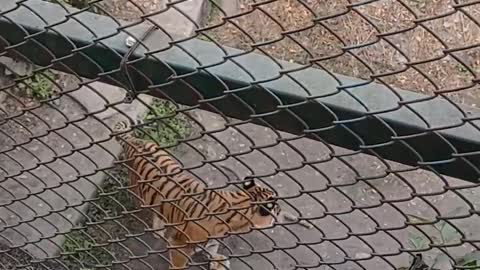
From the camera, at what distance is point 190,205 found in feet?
10.7

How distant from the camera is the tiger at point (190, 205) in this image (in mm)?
3080

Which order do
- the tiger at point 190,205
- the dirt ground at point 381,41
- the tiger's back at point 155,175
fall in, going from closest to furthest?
the tiger at point 190,205 < the tiger's back at point 155,175 < the dirt ground at point 381,41

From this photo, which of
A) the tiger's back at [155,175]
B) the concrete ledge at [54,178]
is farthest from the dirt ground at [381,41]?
the tiger's back at [155,175]

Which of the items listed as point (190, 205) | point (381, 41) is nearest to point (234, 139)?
point (190, 205)

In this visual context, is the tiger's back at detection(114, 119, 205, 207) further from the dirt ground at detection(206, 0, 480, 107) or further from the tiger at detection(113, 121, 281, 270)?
the dirt ground at detection(206, 0, 480, 107)

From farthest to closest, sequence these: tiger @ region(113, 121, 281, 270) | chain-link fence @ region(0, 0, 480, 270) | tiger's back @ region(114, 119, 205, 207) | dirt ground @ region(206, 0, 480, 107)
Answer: dirt ground @ region(206, 0, 480, 107)
tiger's back @ region(114, 119, 205, 207)
tiger @ region(113, 121, 281, 270)
chain-link fence @ region(0, 0, 480, 270)

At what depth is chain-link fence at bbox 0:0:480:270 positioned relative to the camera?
1966 mm

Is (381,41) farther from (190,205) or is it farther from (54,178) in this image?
(54,178)

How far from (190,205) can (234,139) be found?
0.69 meters

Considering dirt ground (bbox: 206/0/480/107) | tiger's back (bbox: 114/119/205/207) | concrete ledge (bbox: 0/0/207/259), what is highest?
dirt ground (bbox: 206/0/480/107)

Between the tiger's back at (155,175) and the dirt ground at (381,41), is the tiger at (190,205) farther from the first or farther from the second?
the dirt ground at (381,41)

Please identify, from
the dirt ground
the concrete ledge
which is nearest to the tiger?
the concrete ledge

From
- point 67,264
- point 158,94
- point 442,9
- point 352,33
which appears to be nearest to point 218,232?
point 67,264

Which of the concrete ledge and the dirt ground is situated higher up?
the dirt ground
